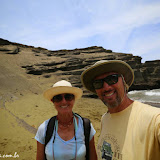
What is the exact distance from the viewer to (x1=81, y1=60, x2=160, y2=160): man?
1.27 meters

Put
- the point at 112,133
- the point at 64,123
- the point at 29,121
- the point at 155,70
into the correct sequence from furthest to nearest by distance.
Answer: the point at 155,70
the point at 29,121
the point at 64,123
the point at 112,133

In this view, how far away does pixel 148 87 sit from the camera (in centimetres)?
3155

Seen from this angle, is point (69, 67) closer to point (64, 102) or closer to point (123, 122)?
point (64, 102)

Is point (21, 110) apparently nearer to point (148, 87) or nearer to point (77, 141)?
point (77, 141)

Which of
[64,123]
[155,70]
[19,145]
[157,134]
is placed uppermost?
[155,70]

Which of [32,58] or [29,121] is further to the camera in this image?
[32,58]

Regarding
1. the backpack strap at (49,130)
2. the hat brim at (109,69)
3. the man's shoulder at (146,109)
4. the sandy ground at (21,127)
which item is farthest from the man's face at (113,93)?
the sandy ground at (21,127)

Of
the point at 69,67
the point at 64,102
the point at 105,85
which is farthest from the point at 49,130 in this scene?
the point at 69,67

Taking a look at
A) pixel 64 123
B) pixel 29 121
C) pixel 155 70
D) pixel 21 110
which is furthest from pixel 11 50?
pixel 155 70

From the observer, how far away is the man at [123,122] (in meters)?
1.27

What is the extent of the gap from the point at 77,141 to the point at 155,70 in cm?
3924

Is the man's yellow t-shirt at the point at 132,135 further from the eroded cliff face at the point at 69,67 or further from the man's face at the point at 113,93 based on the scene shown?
Result: the eroded cliff face at the point at 69,67

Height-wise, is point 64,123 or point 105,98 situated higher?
point 105,98

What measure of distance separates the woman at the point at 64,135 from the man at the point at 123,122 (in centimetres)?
56
